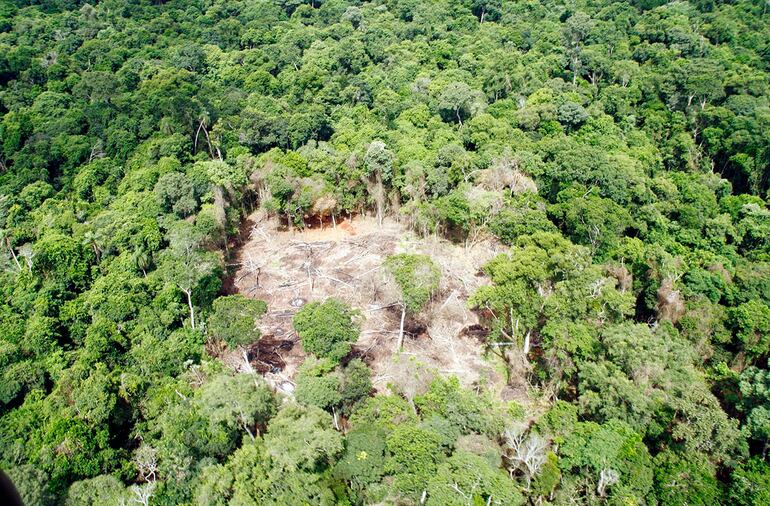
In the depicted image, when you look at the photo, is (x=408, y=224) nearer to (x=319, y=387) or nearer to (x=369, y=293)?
A: (x=369, y=293)

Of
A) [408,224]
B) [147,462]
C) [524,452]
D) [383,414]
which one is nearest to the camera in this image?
[524,452]

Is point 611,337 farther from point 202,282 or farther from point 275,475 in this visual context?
point 202,282

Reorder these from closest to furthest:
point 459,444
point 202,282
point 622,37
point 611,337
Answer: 1. point 459,444
2. point 611,337
3. point 202,282
4. point 622,37

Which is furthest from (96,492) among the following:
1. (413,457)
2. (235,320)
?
(413,457)

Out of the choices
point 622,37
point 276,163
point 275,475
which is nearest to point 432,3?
point 622,37

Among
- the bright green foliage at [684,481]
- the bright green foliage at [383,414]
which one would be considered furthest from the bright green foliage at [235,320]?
the bright green foliage at [684,481]

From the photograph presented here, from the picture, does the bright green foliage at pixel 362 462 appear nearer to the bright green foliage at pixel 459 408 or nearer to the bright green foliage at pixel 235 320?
the bright green foliage at pixel 459 408
